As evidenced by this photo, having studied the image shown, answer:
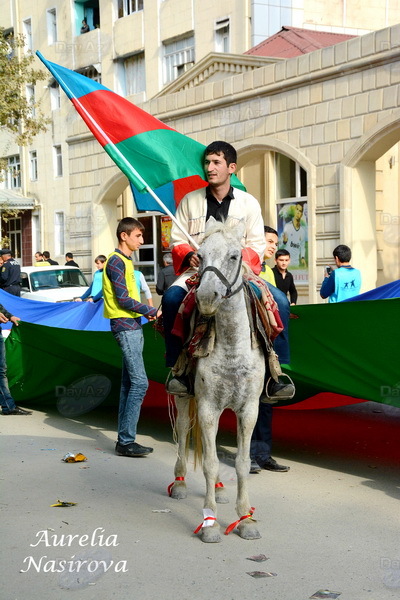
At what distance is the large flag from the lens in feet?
23.6

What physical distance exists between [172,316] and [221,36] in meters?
25.3

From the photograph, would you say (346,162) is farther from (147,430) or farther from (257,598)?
(257,598)

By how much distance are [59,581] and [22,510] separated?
4.95 ft

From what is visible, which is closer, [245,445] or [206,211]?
[245,445]

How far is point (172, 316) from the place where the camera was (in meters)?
6.15

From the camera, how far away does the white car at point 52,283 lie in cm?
2170

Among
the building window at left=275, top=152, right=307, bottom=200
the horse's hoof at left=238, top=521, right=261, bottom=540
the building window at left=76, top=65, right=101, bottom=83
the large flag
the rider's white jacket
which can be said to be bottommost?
the horse's hoof at left=238, top=521, right=261, bottom=540

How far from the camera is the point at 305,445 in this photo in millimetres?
8812

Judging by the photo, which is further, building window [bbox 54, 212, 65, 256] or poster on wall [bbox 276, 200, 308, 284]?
building window [bbox 54, 212, 65, 256]

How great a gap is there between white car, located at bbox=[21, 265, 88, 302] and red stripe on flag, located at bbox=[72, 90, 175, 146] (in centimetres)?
1416

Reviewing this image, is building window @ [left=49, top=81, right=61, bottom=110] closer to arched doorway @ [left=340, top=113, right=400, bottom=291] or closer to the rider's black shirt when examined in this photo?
arched doorway @ [left=340, top=113, right=400, bottom=291]

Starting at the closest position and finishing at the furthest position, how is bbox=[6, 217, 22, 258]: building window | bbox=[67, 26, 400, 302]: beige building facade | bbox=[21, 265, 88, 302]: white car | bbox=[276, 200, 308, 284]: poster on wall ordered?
bbox=[67, 26, 400, 302]: beige building facade
bbox=[21, 265, 88, 302]: white car
bbox=[276, 200, 308, 284]: poster on wall
bbox=[6, 217, 22, 258]: building window

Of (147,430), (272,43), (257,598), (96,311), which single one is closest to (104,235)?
(272,43)

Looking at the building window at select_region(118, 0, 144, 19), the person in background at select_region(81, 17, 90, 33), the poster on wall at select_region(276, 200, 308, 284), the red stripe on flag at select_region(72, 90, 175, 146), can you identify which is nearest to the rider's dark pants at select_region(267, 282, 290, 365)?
the red stripe on flag at select_region(72, 90, 175, 146)
